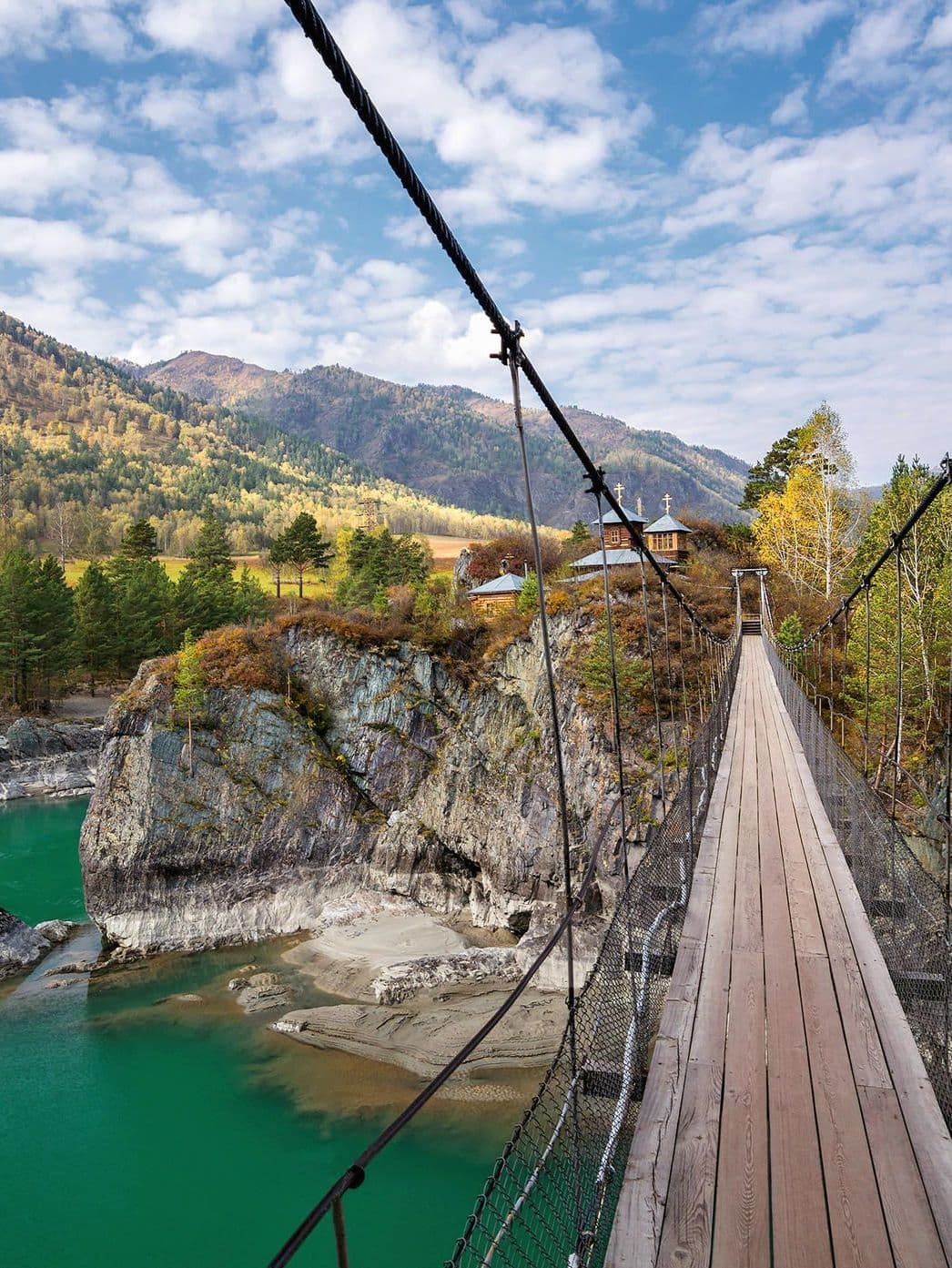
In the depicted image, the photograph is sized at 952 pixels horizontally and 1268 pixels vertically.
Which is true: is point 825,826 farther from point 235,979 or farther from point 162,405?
point 162,405

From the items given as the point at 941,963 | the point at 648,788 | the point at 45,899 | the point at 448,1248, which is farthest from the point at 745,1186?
the point at 45,899

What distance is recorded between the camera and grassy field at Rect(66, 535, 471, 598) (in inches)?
1961

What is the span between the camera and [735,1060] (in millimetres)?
2811

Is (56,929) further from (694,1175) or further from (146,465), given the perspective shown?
(146,465)

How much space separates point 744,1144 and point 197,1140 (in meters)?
12.5

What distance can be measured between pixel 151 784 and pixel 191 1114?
27.8ft

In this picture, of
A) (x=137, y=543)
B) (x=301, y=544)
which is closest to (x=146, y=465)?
(x=137, y=543)

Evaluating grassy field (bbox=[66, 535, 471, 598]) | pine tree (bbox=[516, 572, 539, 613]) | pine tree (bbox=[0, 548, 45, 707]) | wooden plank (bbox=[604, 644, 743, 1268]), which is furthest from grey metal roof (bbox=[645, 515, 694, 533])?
wooden plank (bbox=[604, 644, 743, 1268])

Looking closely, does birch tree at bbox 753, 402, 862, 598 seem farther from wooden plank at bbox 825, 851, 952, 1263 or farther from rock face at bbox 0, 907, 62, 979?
rock face at bbox 0, 907, 62, 979

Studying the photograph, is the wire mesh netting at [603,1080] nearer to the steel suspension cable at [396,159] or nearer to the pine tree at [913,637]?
the steel suspension cable at [396,159]

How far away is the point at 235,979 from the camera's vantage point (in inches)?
627

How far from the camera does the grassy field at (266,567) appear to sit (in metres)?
49.8

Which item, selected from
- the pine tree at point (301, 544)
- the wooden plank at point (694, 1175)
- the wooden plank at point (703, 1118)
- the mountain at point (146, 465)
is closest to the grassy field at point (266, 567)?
the pine tree at point (301, 544)

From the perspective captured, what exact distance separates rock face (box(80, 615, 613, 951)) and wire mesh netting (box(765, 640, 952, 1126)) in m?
12.1
